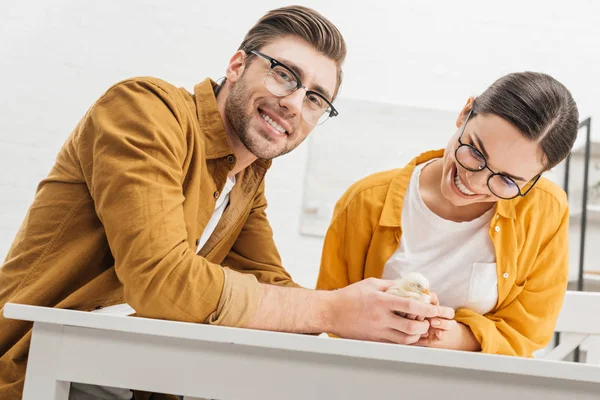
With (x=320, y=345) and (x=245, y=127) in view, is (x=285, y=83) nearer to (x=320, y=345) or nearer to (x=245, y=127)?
(x=245, y=127)

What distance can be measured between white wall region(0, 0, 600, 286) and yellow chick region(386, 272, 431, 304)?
2.96m

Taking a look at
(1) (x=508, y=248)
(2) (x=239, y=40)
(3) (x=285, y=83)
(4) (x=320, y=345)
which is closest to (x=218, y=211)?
(3) (x=285, y=83)

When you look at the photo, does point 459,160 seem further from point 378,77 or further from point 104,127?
point 378,77

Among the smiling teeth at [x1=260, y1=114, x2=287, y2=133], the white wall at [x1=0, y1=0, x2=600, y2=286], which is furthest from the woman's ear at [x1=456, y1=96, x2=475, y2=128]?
the white wall at [x1=0, y1=0, x2=600, y2=286]

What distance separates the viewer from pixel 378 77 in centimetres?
439

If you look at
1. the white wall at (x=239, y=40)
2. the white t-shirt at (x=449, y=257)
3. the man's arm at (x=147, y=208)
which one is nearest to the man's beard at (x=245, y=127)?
the man's arm at (x=147, y=208)

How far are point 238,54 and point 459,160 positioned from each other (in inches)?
24.3

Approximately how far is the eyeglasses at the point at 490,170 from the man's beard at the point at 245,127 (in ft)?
1.45

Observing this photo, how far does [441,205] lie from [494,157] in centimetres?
27

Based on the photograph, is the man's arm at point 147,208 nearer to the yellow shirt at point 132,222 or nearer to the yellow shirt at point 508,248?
the yellow shirt at point 132,222

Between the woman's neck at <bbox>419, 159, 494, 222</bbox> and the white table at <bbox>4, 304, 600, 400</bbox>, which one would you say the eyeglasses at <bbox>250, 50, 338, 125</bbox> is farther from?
the white table at <bbox>4, 304, 600, 400</bbox>

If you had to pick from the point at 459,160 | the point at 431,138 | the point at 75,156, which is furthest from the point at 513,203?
Result: the point at 431,138

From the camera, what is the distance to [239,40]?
436 centimetres

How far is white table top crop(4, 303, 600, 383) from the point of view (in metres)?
0.74
